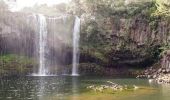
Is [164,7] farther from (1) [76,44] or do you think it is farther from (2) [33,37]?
(2) [33,37]

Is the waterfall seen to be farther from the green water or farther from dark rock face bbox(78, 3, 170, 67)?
the green water

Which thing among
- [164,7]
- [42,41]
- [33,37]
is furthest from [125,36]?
[33,37]

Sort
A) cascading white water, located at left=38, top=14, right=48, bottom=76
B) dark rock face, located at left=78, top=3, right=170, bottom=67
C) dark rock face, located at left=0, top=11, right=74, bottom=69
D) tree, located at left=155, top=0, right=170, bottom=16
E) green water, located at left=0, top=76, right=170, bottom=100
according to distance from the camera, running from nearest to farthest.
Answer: green water, located at left=0, top=76, right=170, bottom=100, tree, located at left=155, top=0, right=170, bottom=16, dark rock face, located at left=0, top=11, right=74, bottom=69, dark rock face, located at left=78, top=3, right=170, bottom=67, cascading white water, located at left=38, top=14, right=48, bottom=76

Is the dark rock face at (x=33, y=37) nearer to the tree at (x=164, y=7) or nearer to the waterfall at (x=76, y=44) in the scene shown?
the waterfall at (x=76, y=44)

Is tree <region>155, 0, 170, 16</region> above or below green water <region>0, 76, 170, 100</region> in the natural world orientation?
above

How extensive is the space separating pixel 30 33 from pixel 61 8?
879cm

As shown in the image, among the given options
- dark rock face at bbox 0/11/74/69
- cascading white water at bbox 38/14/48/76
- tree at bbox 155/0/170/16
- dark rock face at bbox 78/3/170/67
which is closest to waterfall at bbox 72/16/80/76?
dark rock face at bbox 0/11/74/69

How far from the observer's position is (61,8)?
2781 inches

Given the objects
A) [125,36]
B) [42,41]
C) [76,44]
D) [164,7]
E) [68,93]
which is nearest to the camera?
[68,93]

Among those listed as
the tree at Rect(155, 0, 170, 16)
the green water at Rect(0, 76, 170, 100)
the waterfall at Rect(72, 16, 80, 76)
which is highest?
the tree at Rect(155, 0, 170, 16)

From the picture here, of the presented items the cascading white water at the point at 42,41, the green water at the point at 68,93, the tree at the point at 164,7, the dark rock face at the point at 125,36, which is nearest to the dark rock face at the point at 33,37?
the cascading white water at the point at 42,41

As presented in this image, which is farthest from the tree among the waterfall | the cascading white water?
the cascading white water

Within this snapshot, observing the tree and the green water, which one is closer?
the green water

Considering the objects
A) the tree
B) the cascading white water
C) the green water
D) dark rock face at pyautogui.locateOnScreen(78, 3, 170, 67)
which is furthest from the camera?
the cascading white water
